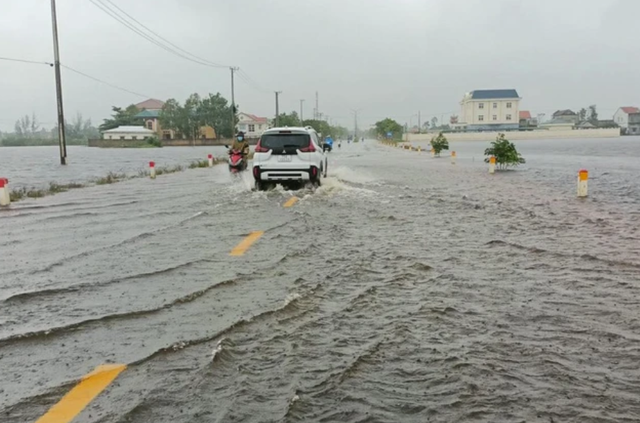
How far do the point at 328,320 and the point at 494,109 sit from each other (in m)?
141

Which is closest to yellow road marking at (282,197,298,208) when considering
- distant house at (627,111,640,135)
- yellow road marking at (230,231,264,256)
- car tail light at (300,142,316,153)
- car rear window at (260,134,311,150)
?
car tail light at (300,142,316,153)

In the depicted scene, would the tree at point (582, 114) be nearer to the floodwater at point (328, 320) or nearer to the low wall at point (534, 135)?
the low wall at point (534, 135)

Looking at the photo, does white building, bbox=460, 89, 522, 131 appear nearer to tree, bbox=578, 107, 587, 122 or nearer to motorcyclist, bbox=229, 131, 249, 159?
tree, bbox=578, 107, 587, 122

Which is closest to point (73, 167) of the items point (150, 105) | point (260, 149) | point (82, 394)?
point (260, 149)

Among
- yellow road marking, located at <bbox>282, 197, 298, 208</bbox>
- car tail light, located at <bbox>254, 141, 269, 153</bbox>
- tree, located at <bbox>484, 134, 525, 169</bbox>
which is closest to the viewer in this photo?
yellow road marking, located at <bbox>282, 197, 298, 208</bbox>

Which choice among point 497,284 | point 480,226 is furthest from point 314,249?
point 480,226

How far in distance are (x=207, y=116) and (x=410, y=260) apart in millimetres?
125058

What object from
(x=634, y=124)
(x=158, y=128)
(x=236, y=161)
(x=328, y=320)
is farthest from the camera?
(x=634, y=124)

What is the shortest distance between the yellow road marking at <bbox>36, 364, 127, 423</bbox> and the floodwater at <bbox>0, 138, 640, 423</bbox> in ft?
0.24

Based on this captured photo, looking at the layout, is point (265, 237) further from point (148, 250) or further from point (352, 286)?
point (352, 286)

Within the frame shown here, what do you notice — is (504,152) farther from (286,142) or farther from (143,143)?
(143,143)

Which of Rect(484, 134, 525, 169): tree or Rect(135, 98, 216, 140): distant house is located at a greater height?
Rect(135, 98, 216, 140): distant house

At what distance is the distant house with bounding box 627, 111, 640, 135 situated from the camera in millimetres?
156625

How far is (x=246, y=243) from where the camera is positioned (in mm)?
9180
